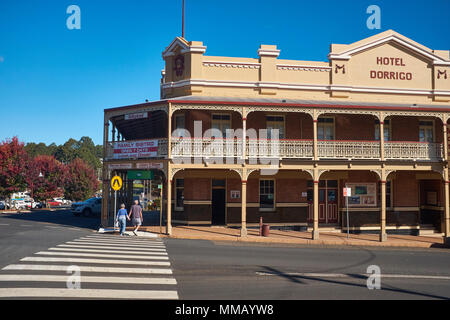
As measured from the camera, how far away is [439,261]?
524 inches

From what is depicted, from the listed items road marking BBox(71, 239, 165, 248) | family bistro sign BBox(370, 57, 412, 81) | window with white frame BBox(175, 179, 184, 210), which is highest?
family bistro sign BBox(370, 57, 412, 81)

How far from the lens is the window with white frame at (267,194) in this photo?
20719mm

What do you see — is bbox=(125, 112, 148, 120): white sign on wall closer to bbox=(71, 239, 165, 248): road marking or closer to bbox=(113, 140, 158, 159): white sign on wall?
bbox=(113, 140, 158, 159): white sign on wall

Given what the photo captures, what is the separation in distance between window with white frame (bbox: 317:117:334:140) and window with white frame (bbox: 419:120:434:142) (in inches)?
215

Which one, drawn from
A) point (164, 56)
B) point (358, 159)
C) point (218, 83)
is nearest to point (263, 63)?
point (218, 83)

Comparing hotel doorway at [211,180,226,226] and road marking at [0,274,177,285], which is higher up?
hotel doorway at [211,180,226,226]

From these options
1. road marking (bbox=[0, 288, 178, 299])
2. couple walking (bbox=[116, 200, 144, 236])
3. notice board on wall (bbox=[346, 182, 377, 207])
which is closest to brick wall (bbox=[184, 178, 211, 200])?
couple walking (bbox=[116, 200, 144, 236])

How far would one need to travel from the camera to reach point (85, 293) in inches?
287

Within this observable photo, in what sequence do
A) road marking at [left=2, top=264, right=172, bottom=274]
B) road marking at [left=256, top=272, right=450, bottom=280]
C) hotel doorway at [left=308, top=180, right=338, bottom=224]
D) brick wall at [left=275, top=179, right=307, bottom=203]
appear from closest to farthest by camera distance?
road marking at [left=2, top=264, right=172, bottom=274] < road marking at [left=256, top=272, right=450, bottom=280] < brick wall at [left=275, top=179, right=307, bottom=203] < hotel doorway at [left=308, top=180, right=338, bottom=224]

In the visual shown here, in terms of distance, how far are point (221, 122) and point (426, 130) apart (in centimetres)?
1224

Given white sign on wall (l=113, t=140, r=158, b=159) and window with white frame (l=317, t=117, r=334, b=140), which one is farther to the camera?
window with white frame (l=317, t=117, r=334, b=140)

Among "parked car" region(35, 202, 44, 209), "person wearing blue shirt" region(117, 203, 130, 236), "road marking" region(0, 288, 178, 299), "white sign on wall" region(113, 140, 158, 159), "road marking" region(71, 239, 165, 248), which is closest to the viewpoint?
"road marking" region(0, 288, 178, 299)

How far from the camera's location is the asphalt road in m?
8.22
